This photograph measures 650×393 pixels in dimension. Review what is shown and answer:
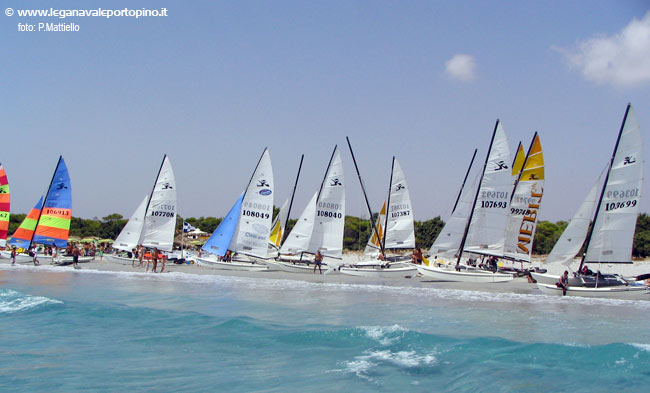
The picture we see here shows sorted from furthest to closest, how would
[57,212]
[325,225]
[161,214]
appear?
[57,212] < [161,214] < [325,225]

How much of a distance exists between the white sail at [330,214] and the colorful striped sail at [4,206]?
23740 millimetres

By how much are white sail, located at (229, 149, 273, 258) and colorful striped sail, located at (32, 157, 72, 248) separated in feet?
42.8

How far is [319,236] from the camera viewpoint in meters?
35.0

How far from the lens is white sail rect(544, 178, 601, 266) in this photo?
25766 mm

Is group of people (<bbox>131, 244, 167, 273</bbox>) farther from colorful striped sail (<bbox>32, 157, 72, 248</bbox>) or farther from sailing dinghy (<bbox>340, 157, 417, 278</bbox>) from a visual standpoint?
sailing dinghy (<bbox>340, 157, 417, 278</bbox>)

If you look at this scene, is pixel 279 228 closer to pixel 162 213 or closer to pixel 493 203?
pixel 162 213

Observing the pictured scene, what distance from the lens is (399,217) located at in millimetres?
36062

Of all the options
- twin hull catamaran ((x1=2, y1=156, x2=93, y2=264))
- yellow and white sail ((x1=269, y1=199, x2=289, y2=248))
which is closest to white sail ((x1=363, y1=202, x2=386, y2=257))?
yellow and white sail ((x1=269, y1=199, x2=289, y2=248))

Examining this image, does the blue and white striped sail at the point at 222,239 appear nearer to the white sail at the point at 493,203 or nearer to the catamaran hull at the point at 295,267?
the catamaran hull at the point at 295,267

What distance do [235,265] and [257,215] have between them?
3539 millimetres

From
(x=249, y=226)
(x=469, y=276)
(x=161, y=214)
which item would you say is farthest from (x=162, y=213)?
(x=469, y=276)

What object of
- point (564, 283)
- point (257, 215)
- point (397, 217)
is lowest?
point (564, 283)

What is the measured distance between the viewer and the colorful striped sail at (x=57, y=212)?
1506 inches

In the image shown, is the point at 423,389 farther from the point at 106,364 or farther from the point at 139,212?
the point at 139,212
